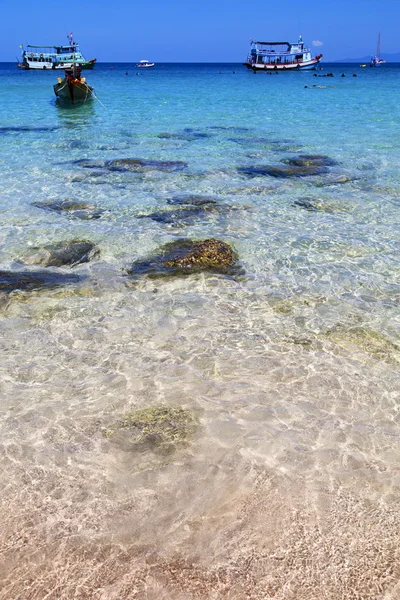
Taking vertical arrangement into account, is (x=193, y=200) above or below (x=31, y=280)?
above

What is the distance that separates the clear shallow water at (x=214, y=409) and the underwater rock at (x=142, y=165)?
5.12m

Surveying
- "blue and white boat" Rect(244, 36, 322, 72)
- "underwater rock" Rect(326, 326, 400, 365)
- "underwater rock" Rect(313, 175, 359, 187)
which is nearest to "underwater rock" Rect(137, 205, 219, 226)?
"underwater rock" Rect(313, 175, 359, 187)

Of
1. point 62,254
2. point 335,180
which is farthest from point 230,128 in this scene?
point 62,254

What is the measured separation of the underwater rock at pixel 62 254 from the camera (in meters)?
9.16

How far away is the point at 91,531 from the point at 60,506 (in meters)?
0.39

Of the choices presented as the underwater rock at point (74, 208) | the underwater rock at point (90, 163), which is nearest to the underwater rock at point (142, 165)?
the underwater rock at point (90, 163)

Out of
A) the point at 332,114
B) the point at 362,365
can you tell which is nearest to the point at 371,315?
the point at 362,365

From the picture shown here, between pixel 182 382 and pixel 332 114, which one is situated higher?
pixel 332 114

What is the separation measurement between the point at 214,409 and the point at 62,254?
5.59 m

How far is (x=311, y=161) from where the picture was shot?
58.0 feet

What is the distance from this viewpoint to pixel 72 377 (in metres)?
5.76

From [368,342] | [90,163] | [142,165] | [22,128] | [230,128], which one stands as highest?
[22,128]

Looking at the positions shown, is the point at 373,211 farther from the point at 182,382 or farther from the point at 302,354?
the point at 182,382

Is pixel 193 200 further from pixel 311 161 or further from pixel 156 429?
pixel 156 429
